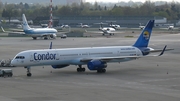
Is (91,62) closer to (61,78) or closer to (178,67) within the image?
(61,78)

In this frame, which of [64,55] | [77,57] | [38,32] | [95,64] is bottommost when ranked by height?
[38,32]

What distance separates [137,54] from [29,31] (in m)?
78.0

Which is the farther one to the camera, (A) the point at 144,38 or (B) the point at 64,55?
(A) the point at 144,38

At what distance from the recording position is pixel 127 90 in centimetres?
5062

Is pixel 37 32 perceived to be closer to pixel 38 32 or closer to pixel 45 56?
pixel 38 32

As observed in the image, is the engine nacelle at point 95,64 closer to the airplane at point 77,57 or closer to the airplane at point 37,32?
the airplane at point 77,57

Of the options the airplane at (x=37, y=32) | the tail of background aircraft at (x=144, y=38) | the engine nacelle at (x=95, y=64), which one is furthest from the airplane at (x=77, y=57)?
the airplane at (x=37, y=32)

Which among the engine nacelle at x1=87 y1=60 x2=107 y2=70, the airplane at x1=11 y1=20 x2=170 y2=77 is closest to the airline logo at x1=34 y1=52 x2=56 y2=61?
the airplane at x1=11 y1=20 x2=170 y2=77

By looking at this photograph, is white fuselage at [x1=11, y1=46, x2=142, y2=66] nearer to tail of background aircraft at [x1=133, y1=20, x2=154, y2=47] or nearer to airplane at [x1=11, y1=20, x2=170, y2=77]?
airplane at [x1=11, y1=20, x2=170, y2=77]

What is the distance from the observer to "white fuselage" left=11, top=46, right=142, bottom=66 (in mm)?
61719

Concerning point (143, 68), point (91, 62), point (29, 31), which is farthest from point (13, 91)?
point (29, 31)

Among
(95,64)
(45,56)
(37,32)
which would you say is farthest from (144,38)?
(37,32)

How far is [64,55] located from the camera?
63.9 metres

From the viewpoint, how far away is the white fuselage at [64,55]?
202 ft
